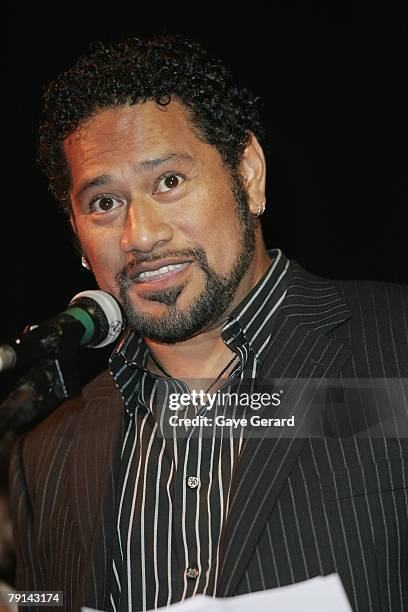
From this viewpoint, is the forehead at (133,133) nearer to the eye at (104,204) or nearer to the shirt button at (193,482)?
the eye at (104,204)

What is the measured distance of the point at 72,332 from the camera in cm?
143

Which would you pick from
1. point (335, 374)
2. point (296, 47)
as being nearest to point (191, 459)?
point (335, 374)

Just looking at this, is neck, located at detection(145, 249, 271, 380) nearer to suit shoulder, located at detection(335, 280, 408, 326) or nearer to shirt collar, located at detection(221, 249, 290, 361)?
shirt collar, located at detection(221, 249, 290, 361)

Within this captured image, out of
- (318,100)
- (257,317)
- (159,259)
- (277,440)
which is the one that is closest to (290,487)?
(277,440)

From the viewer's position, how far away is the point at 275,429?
184 cm

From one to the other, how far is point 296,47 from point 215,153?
2.59ft

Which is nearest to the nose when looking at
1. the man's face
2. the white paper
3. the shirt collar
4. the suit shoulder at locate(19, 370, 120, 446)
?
the man's face

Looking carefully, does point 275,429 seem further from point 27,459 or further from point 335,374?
point 27,459

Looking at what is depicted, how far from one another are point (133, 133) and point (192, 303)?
18.0 inches

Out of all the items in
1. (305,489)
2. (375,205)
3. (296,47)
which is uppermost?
(296,47)

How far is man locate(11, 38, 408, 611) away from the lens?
5.62 ft

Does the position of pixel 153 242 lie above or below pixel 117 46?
below

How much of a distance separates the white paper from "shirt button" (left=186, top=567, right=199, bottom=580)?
40 cm

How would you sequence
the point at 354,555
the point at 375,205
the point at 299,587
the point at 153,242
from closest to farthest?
the point at 299,587 < the point at 354,555 < the point at 153,242 < the point at 375,205
